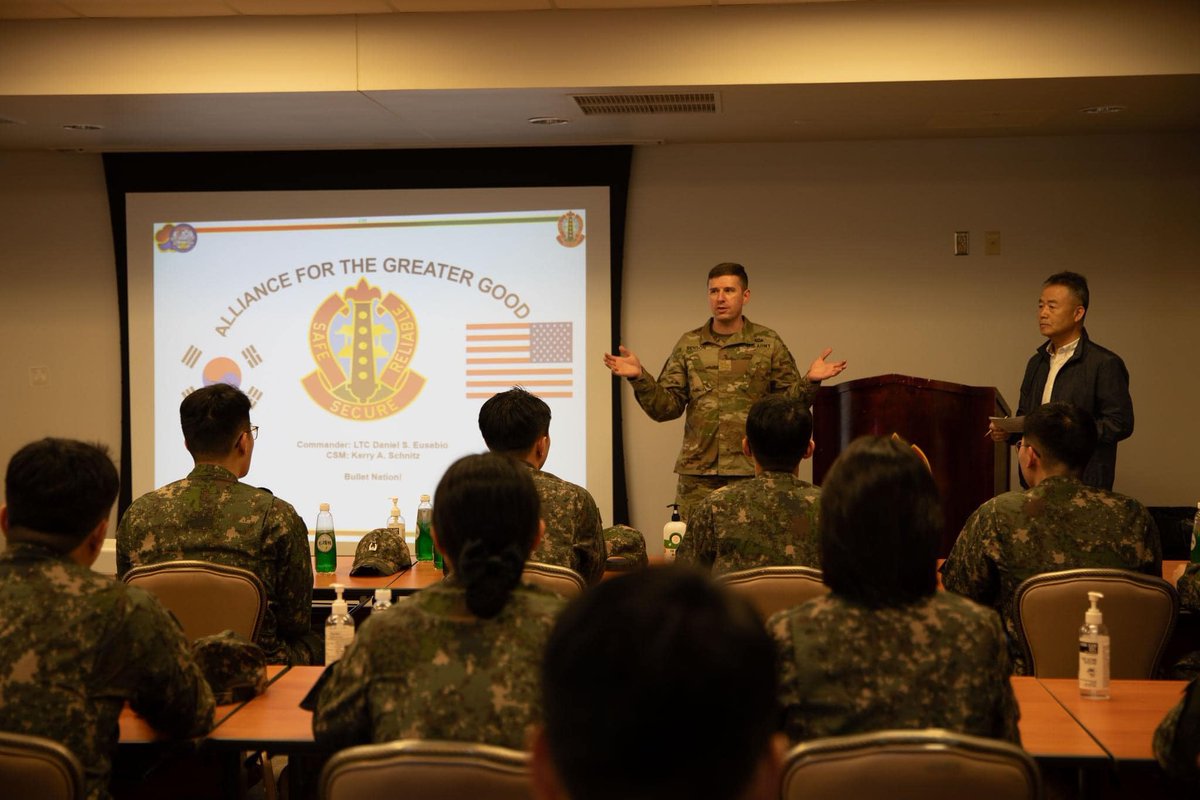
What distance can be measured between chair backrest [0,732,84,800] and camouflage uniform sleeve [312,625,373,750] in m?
0.40

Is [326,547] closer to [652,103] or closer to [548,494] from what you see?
[548,494]

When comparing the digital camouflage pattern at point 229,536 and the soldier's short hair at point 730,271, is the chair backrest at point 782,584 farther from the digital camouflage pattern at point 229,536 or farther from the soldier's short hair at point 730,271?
the soldier's short hair at point 730,271

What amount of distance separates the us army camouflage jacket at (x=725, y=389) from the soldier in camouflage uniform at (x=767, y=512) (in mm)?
1983

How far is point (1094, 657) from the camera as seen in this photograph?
236 cm

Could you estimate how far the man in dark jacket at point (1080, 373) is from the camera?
15.7ft


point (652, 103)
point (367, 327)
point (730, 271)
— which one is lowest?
point (367, 327)

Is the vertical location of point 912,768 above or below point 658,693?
below

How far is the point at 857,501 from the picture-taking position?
6.10ft

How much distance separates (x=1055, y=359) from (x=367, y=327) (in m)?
4.08

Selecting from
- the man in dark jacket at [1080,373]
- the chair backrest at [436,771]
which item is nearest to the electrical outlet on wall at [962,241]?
the man in dark jacket at [1080,373]

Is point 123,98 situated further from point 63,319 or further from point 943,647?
point 943,647

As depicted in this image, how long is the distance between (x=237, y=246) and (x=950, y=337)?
450 centimetres

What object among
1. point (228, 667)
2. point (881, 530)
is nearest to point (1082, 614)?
point (881, 530)

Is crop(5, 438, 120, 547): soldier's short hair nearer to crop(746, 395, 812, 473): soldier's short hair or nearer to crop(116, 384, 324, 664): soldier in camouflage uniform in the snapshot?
crop(116, 384, 324, 664): soldier in camouflage uniform
